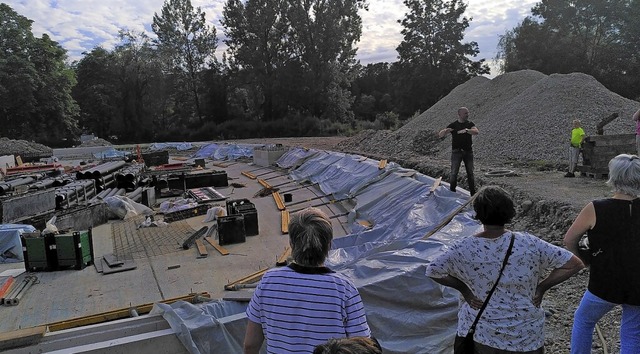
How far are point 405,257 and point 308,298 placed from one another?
3.12 metres

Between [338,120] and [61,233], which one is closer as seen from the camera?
[61,233]

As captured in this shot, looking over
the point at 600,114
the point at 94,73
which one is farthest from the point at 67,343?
the point at 94,73

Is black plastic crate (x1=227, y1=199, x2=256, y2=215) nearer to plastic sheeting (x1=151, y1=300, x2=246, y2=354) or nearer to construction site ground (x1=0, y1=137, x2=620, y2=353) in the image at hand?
construction site ground (x1=0, y1=137, x2=620, y2=353)

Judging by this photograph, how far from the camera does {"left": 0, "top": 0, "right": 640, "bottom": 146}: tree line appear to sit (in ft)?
125

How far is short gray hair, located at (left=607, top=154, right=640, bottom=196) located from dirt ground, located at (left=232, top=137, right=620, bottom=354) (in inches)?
73.2

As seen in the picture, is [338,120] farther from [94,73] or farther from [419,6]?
[94,73]

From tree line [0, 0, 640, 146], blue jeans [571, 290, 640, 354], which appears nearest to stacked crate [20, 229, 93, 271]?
blue jeans [571, 290, 640, 354]

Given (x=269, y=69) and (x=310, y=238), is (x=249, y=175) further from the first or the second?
(x=269, y=69)

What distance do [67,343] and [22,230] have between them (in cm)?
529

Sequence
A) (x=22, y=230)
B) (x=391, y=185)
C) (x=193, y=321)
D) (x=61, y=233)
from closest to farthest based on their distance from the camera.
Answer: (x=193, y=321) → (x=61, y=233) → (x=22, y=230) → (x=391, y=185)

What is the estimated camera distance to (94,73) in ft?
171

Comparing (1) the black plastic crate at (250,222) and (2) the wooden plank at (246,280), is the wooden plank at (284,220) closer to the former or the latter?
(1) the black plastic crate at (250,222)

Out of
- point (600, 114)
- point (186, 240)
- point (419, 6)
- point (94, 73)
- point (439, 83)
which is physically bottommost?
point (186, 240)

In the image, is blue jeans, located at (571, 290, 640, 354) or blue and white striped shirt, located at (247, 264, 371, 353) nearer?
blue and white striped shirt, located at (247, 264, 371, 353)
